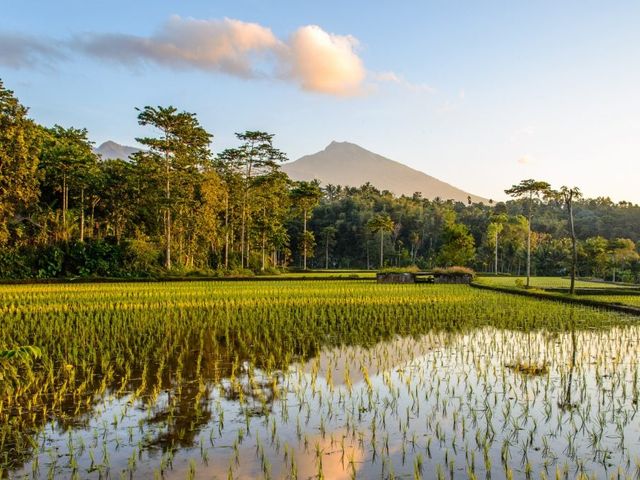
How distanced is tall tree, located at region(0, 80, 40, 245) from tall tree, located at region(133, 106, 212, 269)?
7.56 metres

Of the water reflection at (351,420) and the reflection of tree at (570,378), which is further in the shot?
the reflection of tree at (570,378)

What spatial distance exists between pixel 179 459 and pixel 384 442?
2076mm

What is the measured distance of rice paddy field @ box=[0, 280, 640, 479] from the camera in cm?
497

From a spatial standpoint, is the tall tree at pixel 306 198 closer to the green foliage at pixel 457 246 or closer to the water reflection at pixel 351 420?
the green foliage at pixel 457 246

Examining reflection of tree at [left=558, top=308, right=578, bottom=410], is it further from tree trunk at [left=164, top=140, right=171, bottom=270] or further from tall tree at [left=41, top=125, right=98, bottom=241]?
tall tree at [left=41, top=125, right=98, bottom=241]

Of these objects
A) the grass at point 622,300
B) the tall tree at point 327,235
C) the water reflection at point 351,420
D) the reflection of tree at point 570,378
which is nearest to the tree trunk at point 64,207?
the water reflection at point 351,420

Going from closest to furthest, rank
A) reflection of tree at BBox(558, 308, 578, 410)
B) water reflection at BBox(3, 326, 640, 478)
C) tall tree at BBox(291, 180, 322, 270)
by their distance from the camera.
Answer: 1. water reflection at BBox(3, 326, 640, 478)
2. reflection of tree at BBox(558, 308, 578, 410)
3. tall tree at BBox(291, 180, 322, 270)

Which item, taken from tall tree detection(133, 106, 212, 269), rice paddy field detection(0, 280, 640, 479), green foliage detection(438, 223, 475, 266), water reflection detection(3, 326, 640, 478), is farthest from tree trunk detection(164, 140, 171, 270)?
water reflection detection(3, 326, 640, 478)

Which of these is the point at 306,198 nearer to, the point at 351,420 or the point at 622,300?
the point at 622,300

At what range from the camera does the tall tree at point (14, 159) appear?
103ft

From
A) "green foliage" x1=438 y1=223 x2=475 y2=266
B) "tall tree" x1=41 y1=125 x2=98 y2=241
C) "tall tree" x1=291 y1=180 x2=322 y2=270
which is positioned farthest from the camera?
"tall tree" x1=291 y1=180 x2=322 y2=270

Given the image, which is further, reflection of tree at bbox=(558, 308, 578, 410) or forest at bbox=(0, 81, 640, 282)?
forest at bbox=(0, 81, 640, 282)

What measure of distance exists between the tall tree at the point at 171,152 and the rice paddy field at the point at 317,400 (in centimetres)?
2458

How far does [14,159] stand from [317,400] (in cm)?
3173
